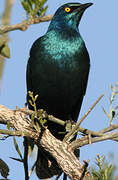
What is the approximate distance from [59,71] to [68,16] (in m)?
1.19

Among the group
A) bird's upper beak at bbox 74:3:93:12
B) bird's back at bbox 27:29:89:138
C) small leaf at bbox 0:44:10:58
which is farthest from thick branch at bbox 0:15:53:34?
bird's upper beak at bbox 74:3:93:12

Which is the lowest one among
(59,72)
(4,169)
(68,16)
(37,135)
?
(4,169)

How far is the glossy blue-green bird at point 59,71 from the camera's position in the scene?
451 centimetres

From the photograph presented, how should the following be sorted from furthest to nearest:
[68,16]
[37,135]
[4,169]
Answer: [68,16] < [37,135] < [4,169]

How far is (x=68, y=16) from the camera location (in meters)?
5.23

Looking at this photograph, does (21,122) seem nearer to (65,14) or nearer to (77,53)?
(77,53)

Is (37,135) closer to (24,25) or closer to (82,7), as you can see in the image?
(24,25)

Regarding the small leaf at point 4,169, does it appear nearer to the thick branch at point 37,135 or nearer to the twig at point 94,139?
the thick branch at point 37,135

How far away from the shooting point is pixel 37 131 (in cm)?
265

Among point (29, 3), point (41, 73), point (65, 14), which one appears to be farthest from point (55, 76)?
point (29, 3)

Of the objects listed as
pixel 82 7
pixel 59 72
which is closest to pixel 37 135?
pixel 59 72

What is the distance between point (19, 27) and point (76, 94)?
134 inches

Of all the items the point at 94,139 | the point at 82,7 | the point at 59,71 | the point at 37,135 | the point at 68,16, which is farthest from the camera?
the point at 68,16

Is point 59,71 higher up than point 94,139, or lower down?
higher up
